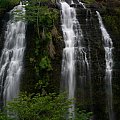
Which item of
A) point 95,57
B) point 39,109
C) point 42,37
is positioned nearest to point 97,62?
point 95,57

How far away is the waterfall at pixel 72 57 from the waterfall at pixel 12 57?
3.27 m

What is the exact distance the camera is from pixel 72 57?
25.2m

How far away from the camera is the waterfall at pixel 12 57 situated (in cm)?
2367

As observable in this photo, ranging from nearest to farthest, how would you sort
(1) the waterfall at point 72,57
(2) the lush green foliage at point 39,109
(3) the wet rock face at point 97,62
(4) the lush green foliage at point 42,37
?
(2) the lush green foliage at point 39,109 → (3) the wet rock face at point 97,62 → (1) the waterfall at point 72,57 → (4) the lush green foliage at point 42,37

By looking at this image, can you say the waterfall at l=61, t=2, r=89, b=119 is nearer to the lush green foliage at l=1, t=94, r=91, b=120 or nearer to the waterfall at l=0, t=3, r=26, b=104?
the waterfall at l=0, t=3, r=26, b=104

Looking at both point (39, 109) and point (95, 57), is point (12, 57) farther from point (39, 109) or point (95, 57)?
point (39, 109)

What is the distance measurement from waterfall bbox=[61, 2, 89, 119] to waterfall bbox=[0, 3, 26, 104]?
3.27 meters

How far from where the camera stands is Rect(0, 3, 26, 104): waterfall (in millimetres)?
23672

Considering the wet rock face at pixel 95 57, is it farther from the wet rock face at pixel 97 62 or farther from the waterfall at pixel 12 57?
the waterfall at pixel 12 57

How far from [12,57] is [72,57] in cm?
449

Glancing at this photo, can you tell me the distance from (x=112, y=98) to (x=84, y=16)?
852cm

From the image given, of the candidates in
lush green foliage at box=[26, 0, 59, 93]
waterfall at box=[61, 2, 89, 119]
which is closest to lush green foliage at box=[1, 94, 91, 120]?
waterfall at box=[61, 2, 89, 119]

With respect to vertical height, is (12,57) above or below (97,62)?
above

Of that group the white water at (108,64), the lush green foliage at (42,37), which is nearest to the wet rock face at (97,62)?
the white water at (108,64)
